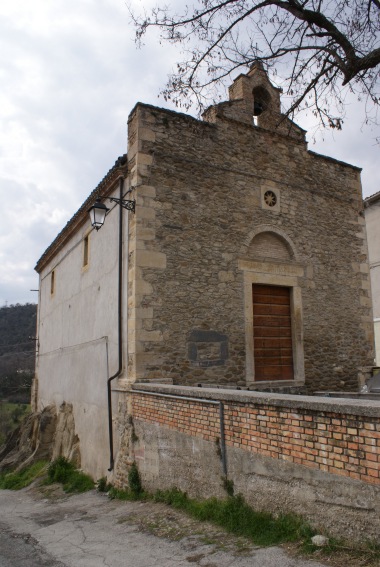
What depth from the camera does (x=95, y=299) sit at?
10562mm

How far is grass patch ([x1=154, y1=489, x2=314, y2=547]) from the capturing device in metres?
4.16

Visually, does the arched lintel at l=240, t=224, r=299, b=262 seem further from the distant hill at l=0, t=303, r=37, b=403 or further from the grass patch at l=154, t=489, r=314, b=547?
the distant hill at l=0, t=303, r=37, b=403

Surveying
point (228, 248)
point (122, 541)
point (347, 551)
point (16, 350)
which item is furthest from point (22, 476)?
point (16, 350)

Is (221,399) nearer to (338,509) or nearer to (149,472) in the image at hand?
(338,509)

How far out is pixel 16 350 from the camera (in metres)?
57.3

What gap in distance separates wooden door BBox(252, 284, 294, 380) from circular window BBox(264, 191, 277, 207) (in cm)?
188

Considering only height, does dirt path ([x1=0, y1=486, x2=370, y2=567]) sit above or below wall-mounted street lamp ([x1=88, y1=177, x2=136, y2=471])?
below

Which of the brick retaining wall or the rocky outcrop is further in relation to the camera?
the rocky outcrop

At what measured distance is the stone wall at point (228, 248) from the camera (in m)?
8.46

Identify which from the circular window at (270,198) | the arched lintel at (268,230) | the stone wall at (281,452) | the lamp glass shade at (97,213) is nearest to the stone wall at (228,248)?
the arched lintel at (268,230)

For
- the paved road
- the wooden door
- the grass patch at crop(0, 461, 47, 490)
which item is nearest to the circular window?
the wooden door

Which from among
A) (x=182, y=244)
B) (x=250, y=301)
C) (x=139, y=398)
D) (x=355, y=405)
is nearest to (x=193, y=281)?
(x=182, y=244)

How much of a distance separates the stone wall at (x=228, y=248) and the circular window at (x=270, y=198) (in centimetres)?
13

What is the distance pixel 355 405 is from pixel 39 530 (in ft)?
17.5
